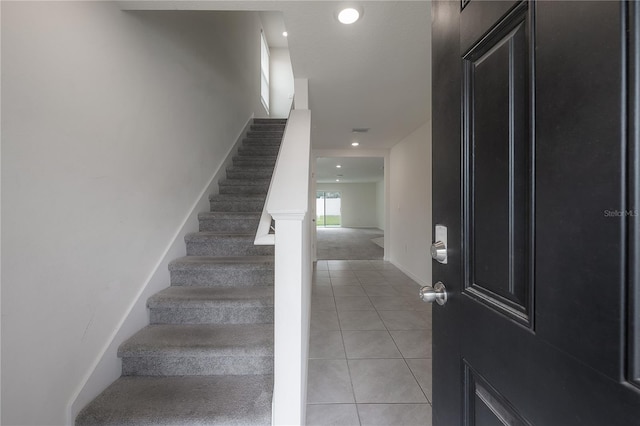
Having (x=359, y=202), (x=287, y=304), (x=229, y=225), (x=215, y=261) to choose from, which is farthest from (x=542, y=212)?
(x=359, y=202)

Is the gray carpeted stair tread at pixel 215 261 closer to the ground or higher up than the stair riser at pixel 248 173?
closer to the ground

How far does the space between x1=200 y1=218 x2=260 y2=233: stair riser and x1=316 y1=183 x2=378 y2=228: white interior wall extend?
467 inches

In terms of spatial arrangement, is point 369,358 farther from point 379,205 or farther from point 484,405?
point 379,205

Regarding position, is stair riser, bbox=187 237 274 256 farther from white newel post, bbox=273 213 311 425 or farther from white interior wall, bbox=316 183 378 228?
white interior wall, bbox=316 183 378 228

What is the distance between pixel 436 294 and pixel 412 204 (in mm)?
3468

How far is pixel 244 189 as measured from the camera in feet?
9.16

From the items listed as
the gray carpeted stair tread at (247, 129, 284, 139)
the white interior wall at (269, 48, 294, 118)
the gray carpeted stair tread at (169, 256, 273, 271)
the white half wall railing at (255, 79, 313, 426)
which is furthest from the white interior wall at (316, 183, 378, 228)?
the white half wall railing at (255, 79, 313, 426)

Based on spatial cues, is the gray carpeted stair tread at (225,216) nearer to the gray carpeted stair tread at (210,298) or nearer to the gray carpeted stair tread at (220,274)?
the gray carpeted stair tread at (220,274)

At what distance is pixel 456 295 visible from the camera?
66 cm

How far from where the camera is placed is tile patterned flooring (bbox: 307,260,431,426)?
152cm

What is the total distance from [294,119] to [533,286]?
73.4 inches

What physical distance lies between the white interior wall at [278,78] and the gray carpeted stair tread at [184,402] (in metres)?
5.86

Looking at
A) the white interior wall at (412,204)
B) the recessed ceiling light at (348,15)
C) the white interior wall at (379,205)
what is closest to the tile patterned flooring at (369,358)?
the white interior wall at (412,204)

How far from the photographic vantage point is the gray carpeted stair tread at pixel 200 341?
4.50 feet
